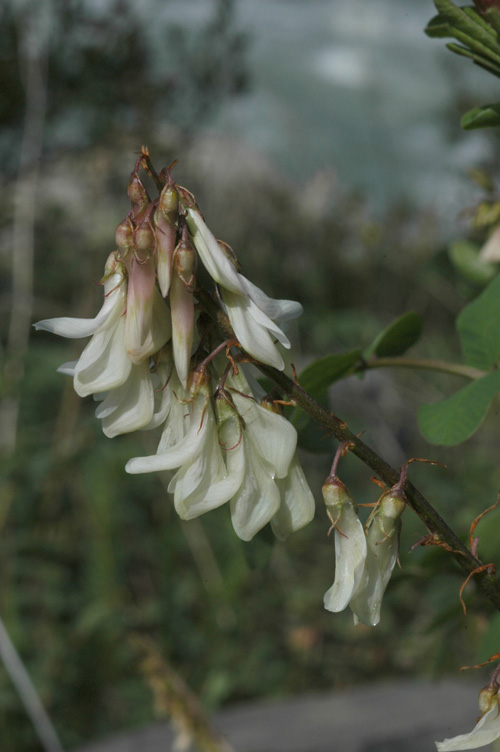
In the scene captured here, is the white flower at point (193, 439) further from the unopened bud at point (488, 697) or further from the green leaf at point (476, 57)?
the green leaf at point (476, 57)

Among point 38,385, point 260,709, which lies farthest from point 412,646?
point 38,385

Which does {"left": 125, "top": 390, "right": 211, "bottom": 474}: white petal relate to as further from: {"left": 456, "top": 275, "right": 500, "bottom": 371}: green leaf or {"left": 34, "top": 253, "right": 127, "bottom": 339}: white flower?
{"left": 456, "top": 275, "right": 500, "bottom": 371}: green leaf

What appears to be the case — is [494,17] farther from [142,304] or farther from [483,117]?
[142,304]

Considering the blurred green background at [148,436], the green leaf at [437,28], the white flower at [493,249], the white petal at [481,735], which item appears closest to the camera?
the white petal at [481,735]

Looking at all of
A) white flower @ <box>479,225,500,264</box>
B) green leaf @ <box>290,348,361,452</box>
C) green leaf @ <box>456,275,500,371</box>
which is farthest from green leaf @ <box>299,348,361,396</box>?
white flower @ <box>479,225,500,264</box>

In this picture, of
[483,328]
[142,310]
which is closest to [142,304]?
[142,310]

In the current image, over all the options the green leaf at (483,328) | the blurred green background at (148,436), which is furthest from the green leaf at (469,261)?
the green leaf at (483,328)

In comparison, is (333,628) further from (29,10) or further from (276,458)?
(29,10)
